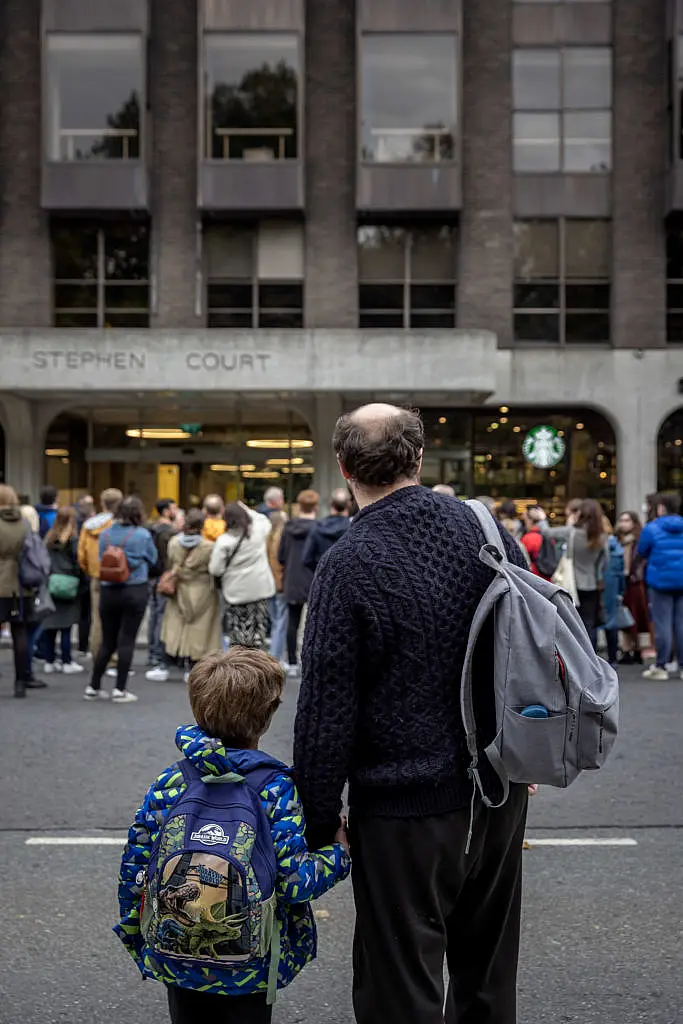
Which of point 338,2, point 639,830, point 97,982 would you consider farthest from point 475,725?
point 338,2

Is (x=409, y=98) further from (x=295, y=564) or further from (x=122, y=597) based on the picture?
(x=122, y=597)

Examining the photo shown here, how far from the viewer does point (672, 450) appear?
2612 centimetres

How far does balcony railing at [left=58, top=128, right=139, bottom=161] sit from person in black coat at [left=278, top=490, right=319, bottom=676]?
48.3 ft

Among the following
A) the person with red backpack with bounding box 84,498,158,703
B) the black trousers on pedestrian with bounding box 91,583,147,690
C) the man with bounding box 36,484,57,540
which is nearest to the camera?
the person with red backpack with bounding box 84,498,158,703

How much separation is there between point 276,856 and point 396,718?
1.40 ft

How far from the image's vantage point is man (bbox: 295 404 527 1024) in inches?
110

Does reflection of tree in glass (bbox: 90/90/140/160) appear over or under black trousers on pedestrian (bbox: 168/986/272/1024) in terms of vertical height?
over

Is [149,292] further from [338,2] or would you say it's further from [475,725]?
[475,725]

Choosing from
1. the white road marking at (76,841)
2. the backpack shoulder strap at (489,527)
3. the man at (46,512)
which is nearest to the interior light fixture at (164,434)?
the man at (46,512)

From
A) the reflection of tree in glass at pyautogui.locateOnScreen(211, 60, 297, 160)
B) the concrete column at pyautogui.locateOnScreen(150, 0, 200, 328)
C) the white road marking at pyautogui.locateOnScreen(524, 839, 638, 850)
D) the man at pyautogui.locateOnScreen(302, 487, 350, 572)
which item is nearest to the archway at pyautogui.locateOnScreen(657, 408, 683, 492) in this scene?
the reflection of tree in glass at pyautogui.locateOnScreen(211, 60, 297, 160)

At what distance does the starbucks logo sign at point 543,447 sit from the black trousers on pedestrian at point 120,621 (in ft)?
54.3

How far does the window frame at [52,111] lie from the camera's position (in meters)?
24.4

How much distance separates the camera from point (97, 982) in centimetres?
431

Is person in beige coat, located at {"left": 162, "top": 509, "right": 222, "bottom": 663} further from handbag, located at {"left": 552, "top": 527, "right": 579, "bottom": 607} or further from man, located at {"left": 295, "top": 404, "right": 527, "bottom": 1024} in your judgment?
Answer: man, located at {"left": 295, "top": 404, "right": 527, "bottom": 1024}
